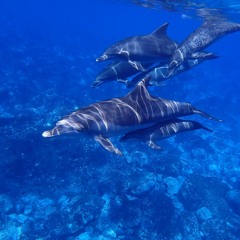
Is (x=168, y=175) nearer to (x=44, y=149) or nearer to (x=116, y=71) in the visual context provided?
(x=44, y=149)

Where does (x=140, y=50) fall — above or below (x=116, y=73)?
above

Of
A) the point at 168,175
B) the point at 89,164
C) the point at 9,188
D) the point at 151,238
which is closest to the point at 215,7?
the point at 168,175

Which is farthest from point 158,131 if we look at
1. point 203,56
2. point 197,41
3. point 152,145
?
point 197,41

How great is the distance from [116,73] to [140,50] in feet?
4.15

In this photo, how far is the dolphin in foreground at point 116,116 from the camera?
22.8 ft

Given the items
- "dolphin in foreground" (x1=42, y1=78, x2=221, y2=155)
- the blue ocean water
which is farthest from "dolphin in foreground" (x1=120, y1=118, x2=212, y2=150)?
the blue ocean water

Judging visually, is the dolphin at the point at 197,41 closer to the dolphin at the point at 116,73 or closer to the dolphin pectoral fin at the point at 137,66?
the dolphin pectoral fin at the point at 137,66

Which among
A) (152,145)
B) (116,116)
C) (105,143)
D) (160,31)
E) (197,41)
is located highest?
(160,31)

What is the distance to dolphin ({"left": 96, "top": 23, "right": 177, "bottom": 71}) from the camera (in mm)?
10586

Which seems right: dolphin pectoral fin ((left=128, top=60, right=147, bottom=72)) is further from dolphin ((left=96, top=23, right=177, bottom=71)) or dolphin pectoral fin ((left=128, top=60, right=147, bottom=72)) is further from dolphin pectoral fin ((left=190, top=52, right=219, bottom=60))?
dolphin pectoral fin ((left=190, top=52, right=219, bottom=60))

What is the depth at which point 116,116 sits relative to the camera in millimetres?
7535

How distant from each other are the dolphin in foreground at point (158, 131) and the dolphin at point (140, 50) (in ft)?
8.75

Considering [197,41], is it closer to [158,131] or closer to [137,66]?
[137,66]

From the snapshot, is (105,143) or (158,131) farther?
(158,131)
